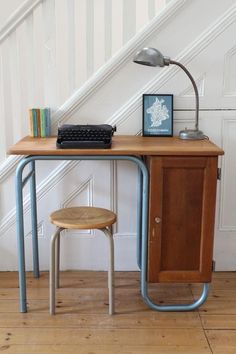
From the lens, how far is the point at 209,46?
2.35m

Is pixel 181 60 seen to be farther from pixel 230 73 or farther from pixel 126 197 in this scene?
pixel 126 197

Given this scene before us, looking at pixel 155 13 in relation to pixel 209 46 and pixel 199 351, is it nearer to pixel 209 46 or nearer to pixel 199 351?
pixel 209 46

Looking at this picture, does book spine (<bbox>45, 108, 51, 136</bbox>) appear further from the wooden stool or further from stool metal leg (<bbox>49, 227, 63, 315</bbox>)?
stool metal leg (<bbox>49, 227, 63, 315</bbox>)

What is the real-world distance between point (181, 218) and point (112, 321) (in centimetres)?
60

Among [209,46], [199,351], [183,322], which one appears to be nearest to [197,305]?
[183,322]

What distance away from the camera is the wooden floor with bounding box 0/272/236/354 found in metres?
1.88

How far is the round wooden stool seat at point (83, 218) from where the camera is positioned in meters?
2.01

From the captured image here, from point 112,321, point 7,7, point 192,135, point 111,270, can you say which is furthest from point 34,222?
point 7,7

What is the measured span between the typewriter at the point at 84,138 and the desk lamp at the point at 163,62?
39cm

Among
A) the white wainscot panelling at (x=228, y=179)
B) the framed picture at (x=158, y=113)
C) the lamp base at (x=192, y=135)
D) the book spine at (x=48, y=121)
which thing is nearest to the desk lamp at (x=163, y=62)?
the lamp base at (x=192, y=135)

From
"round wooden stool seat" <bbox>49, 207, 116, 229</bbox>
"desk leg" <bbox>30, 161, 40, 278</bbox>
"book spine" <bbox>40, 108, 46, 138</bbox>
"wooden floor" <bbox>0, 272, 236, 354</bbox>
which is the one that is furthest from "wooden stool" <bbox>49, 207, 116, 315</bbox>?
"book spine" <bbox>40, 108, 46, 138</bbox>

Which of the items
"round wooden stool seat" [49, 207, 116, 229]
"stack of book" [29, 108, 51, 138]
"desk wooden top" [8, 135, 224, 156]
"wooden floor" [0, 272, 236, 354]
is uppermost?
"stack of book" [29, 108, 51, 138]

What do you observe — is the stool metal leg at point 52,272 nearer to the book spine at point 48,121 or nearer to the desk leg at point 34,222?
the desk leg at point 34,222

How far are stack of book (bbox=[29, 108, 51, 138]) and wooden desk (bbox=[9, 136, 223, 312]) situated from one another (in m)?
0.21
